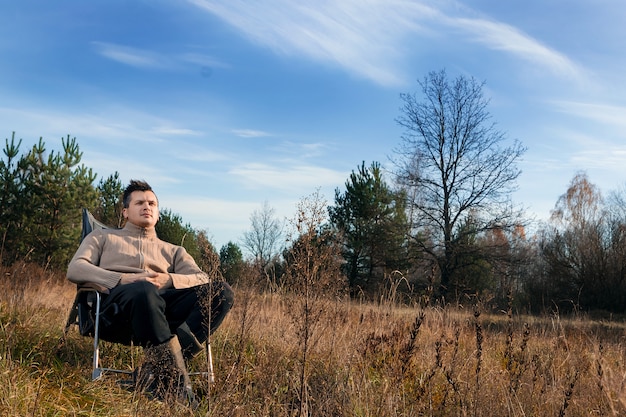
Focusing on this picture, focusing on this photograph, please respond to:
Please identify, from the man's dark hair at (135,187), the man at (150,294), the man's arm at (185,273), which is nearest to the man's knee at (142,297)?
the man at (150,294)

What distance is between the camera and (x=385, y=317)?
18.2ft

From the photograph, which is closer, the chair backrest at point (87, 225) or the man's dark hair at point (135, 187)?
the man's dark hair at point (135, 187)

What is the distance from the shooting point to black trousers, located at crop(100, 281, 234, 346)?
3.41 m

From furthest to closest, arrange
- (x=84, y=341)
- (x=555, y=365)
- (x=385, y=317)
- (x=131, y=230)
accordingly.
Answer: (x=385, y=317) < (x=555, y=365) < (x=84, y=341) < (x=131, y=230)

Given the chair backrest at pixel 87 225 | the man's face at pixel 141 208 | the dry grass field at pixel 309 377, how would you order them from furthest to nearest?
the chair backrest at pixel 87 225, the man's face at pixel 141 208, the dry grass field at pixel 309 377

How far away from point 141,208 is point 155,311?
98 centimetres

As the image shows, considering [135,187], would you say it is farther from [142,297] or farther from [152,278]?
[142,297]

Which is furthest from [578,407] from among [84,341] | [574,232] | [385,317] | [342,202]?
[574,232]

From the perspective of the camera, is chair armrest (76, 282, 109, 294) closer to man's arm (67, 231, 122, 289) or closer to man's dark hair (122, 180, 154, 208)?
man's arm (67, 231, 122, 289)

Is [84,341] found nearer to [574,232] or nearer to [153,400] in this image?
[153,400]

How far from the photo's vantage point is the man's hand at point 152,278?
3.79 meters

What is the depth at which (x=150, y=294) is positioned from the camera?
136 inches

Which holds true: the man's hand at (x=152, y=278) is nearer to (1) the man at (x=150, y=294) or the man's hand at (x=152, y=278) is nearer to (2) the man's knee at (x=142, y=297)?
(1) the man at (x=150, y=294)

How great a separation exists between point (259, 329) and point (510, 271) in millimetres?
18548
